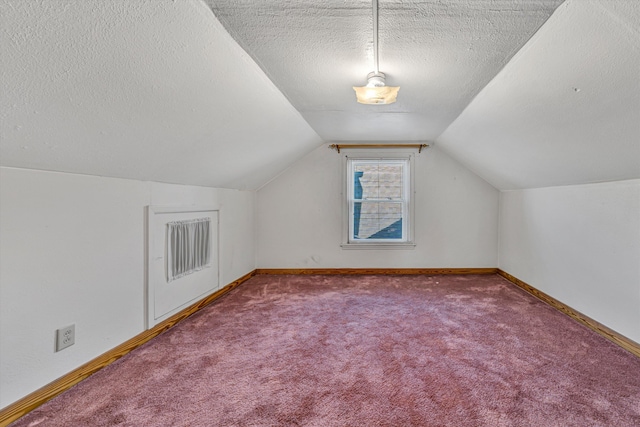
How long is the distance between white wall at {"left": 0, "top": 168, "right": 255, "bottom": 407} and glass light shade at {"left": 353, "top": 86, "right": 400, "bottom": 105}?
1.66 meters

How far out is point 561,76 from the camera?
60.5 inches

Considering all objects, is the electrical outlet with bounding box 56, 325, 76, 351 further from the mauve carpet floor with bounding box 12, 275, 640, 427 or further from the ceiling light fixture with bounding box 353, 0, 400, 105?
the ceiling light fixture with bounding box 353, 0, 400, 105

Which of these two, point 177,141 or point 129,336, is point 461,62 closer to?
point 177,141

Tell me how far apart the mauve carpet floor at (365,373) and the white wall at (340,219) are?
1346mm

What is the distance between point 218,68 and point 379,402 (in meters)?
1.89

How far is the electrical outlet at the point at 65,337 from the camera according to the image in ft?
5.32

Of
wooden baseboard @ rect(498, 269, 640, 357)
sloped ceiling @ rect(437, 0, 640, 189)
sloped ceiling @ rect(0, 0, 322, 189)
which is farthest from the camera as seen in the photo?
wooden baseboard @ rect(498, 269, 640, 357)

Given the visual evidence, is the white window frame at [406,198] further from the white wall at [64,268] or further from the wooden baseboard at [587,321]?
the white wall at [64,268]

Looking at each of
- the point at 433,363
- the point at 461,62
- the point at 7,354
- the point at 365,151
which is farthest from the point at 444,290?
the point at 7,354

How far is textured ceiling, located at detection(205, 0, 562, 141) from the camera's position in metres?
1.25

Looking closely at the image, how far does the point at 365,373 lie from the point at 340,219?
2623mm

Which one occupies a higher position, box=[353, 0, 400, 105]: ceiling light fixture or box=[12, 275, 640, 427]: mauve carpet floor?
box=[353, 0, 400, 105]: ceiling light fixture

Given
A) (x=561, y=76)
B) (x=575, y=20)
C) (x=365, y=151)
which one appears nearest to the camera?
(x=575, y=20)

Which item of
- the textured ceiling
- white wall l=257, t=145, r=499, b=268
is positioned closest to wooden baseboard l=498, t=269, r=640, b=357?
white wall l=257, t=145, r=499, b=268
